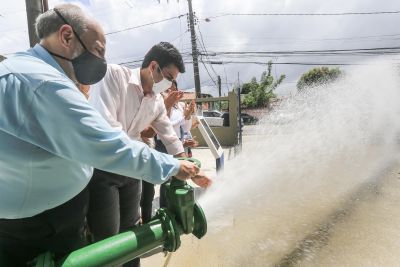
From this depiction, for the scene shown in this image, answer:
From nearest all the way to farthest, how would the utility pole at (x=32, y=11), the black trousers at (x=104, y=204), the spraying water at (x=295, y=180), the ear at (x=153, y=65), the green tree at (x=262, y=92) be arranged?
the black trousers at (x=104, y=204), the ear at (x=153, y=65), the spraying water at (x=295, y=180), the utility pole at (x=32, y=11), the green tree at (x=262, y=92)

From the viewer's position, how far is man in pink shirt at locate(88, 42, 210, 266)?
2.31m

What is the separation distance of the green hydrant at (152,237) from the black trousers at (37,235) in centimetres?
19

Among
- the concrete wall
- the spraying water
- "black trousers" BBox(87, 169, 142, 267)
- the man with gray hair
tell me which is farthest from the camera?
the concrete wall

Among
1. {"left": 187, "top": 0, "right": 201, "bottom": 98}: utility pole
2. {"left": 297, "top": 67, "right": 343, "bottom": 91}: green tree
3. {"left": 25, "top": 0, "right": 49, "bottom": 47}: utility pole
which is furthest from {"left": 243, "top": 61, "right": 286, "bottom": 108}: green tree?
{"left": 25, "top": 0, "right": 49, "bottom": 47}: utility pole

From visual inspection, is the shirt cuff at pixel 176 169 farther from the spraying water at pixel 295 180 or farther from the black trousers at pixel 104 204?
the spraying water at pixel 295 180

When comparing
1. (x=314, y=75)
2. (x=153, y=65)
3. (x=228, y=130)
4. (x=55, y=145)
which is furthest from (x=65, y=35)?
(x=314, y=75)

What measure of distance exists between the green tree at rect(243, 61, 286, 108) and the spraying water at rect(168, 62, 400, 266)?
2424 centimetres

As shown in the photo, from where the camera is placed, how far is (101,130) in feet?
4.17

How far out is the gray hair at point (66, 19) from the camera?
1.48 m

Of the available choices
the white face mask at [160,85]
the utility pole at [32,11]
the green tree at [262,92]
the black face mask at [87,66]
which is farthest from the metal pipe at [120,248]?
the green tree at [262,92]

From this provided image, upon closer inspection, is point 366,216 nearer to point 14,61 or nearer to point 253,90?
point 14,61

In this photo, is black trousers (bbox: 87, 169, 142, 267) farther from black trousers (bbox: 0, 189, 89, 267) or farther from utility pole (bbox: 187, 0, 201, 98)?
utility pole (bbox: 187, 0, 201, 98)

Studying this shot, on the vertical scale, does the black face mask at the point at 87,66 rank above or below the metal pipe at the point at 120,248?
above

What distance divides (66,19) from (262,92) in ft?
126
